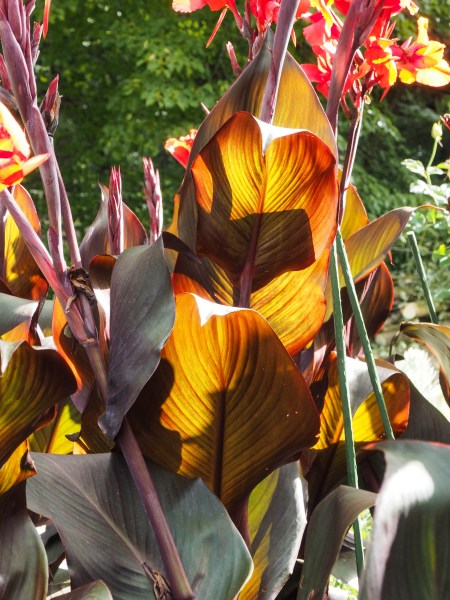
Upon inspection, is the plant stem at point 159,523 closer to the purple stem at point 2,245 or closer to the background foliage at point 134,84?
the purple stem at point 2,245

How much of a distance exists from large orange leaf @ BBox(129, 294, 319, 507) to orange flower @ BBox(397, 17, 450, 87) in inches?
13.9

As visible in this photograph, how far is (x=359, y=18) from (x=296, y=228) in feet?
0.60

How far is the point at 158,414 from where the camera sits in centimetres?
60

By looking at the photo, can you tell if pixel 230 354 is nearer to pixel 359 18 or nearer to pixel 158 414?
pixel 158 414

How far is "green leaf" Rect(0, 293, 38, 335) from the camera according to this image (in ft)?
2.11

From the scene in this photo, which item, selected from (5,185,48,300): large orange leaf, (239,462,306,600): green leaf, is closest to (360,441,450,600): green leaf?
(239,462,306,600): green leaf

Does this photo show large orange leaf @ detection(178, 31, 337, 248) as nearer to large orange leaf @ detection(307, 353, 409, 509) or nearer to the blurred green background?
large orange leaf @ detection(307, 353, 409, 509)

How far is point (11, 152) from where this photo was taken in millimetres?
497

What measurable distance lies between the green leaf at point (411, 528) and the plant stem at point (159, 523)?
0.65 feet

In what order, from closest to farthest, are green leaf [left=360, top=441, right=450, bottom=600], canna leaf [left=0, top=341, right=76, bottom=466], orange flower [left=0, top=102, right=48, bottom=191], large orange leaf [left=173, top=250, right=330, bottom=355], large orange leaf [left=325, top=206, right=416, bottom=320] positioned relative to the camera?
green leaf [left=360, top=441, right=450, bottom=600] → orange flower [left=0, top=102, right=48, bottom=191] → canna leaf [left=0, top=341, right=76, bottom=466] → large orange leaf [left=173, top=250, right=330, bottom=355] → large orange leaf [left=325, top=206, right=416, bottom=320]

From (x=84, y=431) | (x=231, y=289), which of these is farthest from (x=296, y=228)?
(x=84, y=431)

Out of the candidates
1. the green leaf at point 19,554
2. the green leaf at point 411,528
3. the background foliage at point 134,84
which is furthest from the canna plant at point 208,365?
the background foliage at point 134,84

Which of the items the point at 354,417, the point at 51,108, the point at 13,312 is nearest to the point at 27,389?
the point at 13,312

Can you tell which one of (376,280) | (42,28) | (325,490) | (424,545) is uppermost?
(42,28)
